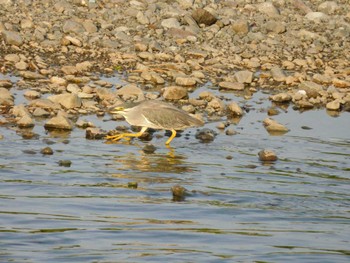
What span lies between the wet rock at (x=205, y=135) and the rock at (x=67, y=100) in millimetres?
2268

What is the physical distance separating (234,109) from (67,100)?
113 inches

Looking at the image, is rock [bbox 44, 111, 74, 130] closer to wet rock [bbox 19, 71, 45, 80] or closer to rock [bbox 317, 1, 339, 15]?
wet rock [bbox 19, 71, 45, 80]

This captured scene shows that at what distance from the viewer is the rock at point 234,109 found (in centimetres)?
1817

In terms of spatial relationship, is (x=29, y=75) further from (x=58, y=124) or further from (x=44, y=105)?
(x=58, y=124)

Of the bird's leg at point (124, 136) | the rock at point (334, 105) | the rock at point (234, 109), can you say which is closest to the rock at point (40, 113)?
the bird's leg at point (124, 136)

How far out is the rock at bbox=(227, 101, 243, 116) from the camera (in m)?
18.2

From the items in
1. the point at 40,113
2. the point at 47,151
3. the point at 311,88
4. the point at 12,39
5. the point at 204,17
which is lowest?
the point at 47,151

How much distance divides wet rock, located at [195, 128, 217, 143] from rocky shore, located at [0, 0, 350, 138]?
1.32 m

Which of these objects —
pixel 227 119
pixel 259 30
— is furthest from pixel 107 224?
pixel 259 30

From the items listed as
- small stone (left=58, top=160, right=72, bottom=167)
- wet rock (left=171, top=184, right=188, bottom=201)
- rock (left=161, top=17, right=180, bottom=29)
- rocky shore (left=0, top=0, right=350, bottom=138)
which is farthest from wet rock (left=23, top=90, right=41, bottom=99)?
Result: rock (left=161, top=17, right=180, bottom=29)

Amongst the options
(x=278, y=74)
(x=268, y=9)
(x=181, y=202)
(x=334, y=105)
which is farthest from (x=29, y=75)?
(x=268, y=9)

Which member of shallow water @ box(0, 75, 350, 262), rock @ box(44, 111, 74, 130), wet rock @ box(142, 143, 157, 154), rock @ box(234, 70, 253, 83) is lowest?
shallow water @ box(0, 75, 350, 262)

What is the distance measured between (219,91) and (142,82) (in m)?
1.46

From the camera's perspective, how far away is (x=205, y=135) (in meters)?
16.4
